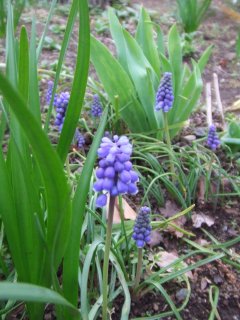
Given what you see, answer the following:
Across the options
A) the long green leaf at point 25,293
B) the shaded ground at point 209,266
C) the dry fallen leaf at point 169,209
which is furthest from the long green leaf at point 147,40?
the long green leaf at point 25,293

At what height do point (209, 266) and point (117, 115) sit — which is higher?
point (117, 115)

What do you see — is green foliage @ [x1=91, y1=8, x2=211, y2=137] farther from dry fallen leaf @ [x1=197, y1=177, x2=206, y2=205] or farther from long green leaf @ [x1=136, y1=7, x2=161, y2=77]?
dry fallen leaf @ [x1=197, y1=177, x2=206, y2=205]

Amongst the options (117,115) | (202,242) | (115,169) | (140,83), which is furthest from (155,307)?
(140,83)

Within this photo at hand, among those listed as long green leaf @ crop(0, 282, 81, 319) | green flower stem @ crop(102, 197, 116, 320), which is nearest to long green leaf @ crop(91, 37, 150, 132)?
green flower stem @ crop(102, 197, 116, 320)

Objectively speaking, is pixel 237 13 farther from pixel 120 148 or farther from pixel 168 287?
pixel 120 148

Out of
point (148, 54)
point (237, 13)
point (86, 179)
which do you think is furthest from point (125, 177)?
point (237, 13)

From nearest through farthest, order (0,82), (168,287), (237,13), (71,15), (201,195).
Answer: (0,82) < (71,15) < (168,287) < (201,195) < (237,13)

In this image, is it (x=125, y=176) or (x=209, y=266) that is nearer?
(x=125, y=176)

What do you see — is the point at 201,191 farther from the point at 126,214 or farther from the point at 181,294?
the point at 181,294
